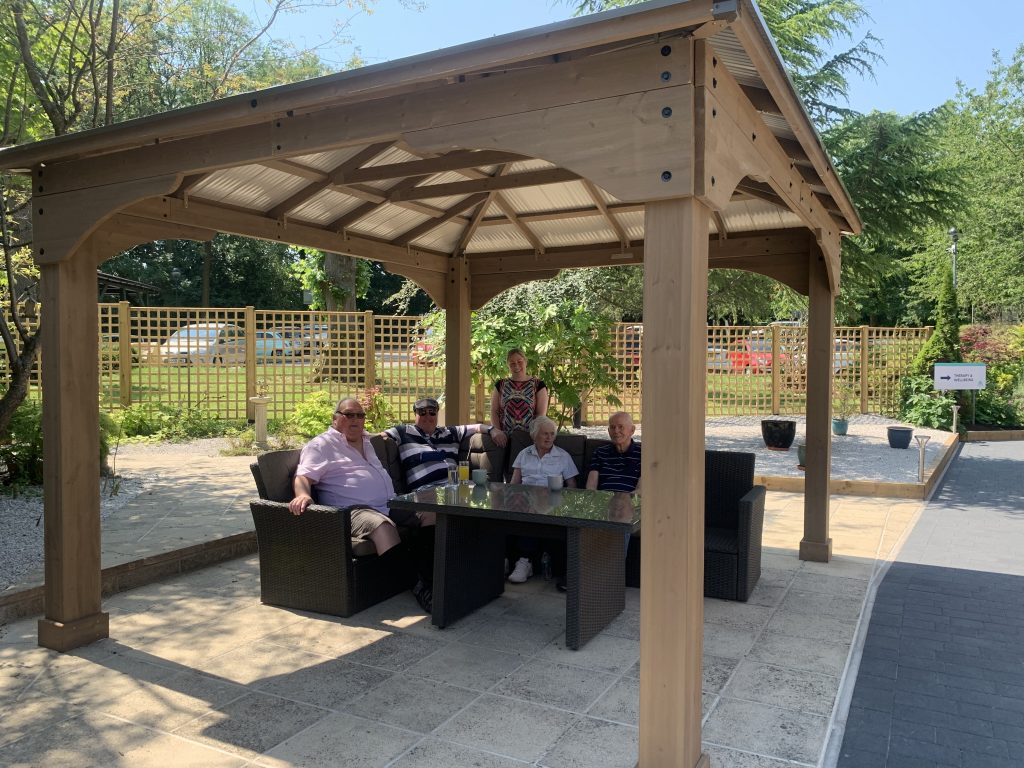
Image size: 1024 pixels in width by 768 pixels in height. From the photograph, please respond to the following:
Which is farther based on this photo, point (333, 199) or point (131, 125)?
point (333, 199)

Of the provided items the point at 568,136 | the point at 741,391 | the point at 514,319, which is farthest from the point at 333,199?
the point at 741,391

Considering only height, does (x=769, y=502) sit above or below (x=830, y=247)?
below

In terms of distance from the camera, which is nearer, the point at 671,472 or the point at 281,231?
the point at 671,472

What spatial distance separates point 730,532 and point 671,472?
248 cm

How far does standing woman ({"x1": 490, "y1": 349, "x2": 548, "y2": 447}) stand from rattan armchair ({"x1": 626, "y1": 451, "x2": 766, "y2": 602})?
4.62ft

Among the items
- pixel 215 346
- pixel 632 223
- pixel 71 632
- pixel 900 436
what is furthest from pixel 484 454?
pixel 215 346

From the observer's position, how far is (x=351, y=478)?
4.31 meters

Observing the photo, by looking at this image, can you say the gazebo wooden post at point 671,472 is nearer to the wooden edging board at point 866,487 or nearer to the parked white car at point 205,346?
the wooden edging board at point 866,487

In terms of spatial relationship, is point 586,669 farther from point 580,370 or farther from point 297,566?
point 580,370

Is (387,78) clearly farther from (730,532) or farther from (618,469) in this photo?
(730,532)

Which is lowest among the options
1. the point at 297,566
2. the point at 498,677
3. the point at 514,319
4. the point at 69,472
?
the point at 498,677

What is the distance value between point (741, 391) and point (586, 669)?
434 inches

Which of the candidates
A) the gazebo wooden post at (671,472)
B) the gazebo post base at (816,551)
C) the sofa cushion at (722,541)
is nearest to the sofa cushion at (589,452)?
the sofa cushion at (722,541)

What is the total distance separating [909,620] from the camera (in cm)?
411
